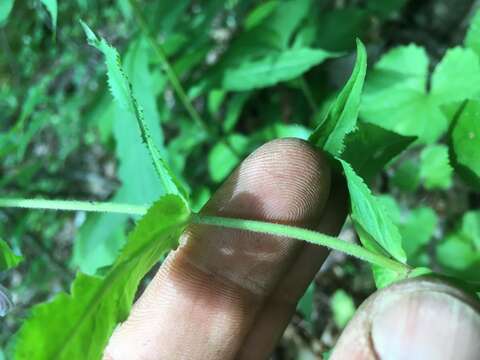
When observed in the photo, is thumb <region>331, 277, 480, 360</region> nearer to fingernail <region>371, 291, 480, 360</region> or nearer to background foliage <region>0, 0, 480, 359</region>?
fingernail <region>371, 291, 480, 360</region>

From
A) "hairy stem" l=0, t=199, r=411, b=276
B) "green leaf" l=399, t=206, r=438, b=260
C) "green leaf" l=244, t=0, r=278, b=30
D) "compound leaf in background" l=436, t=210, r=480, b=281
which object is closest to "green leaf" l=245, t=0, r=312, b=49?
"green leaf" l=244, t=0, r=278, b=30

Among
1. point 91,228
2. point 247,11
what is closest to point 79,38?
point 247,11

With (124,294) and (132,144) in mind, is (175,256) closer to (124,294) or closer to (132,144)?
(124,294)

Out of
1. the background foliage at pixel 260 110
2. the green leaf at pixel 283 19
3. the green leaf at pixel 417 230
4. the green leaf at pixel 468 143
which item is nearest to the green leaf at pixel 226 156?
the background foliage at pixel 260 110

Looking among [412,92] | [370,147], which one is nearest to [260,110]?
[412,92]

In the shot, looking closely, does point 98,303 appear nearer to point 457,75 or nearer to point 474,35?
point 474,35
